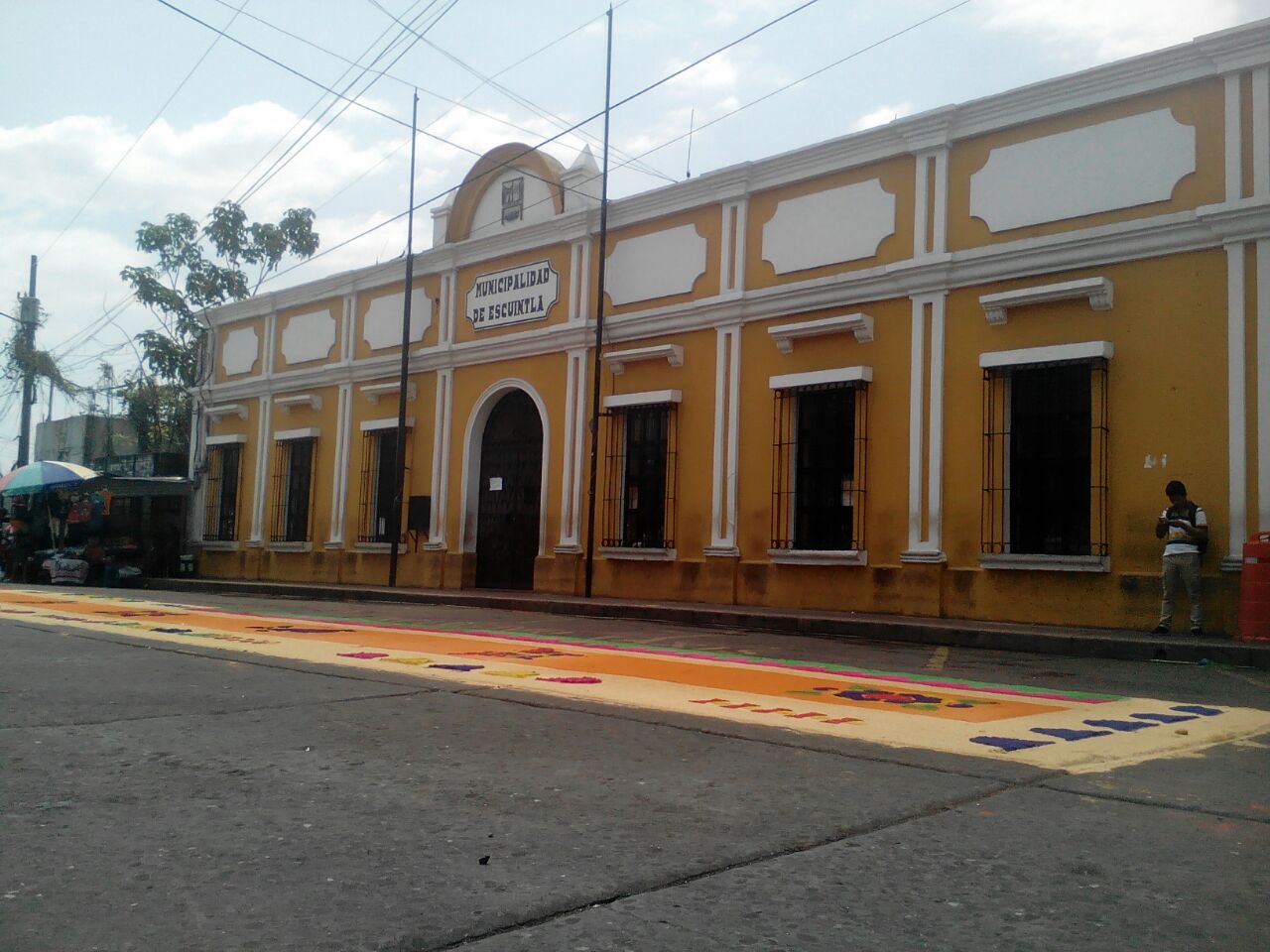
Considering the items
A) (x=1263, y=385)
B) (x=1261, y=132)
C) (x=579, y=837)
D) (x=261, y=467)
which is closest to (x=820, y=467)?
(x=1263, y=385)

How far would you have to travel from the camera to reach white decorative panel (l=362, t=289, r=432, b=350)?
2067cm

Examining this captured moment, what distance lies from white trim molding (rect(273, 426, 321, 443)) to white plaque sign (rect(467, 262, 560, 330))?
5.10 metres

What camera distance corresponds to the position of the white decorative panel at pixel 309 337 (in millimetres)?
22828

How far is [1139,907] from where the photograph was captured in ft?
8.42

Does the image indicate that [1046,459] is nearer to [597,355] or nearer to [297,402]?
[597,355]

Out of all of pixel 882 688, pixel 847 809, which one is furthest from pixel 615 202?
pixel 847 809

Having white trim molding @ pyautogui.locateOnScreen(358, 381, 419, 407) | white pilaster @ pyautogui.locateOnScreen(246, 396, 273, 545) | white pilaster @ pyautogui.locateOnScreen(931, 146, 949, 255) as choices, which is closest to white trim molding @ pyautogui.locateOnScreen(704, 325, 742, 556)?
white pilaster @ pyautogui.locateOnScreen(931, 146, 949, 255)

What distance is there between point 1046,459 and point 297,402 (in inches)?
630

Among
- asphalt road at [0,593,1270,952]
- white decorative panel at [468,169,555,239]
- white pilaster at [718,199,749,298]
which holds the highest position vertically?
white decorative panel at [468,169,555,239]

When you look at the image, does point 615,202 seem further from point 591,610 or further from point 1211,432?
Result: point 1211,432

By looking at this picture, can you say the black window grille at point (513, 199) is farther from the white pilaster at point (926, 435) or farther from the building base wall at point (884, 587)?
the white pilaster at point (926, 435)

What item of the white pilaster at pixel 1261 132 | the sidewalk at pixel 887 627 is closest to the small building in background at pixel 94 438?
the sidewalk at pixel 887 627

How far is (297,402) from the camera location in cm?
2306

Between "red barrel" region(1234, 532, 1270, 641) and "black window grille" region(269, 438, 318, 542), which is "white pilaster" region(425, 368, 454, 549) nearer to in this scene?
"black window grille" region(269, 438, 318, 542)
